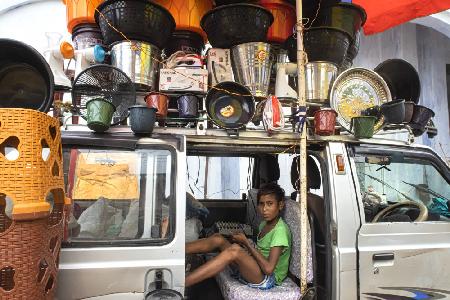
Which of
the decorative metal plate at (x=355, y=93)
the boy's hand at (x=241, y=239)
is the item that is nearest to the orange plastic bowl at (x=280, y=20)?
the decorative metal plate at (x=355, y=93)

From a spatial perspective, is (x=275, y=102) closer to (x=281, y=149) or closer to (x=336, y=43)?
(x=281, y=149)

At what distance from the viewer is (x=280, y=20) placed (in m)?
3.33

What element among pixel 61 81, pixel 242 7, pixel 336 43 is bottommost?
pixel 61 81

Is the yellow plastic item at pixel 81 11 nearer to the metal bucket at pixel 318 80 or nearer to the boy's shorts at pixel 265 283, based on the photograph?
the metal bucket at pixel 318 80

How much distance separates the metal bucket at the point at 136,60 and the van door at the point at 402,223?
1.71 meters

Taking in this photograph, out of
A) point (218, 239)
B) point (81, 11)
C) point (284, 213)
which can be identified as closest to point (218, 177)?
point (284, 213)

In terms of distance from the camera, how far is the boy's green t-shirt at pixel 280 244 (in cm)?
295

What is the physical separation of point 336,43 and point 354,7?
17.3 inches

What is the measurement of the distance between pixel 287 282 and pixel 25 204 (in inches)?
85.3

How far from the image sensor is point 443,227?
2916 mm

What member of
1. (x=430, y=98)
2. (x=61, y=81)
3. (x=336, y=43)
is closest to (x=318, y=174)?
(x=336, y=43)

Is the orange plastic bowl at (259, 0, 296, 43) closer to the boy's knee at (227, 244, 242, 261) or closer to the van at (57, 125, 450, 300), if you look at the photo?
the van at (57, 125, 450, 300)

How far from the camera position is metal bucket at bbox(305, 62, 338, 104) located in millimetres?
3068

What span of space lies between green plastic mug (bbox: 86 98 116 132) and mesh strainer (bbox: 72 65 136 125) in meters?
0.27
